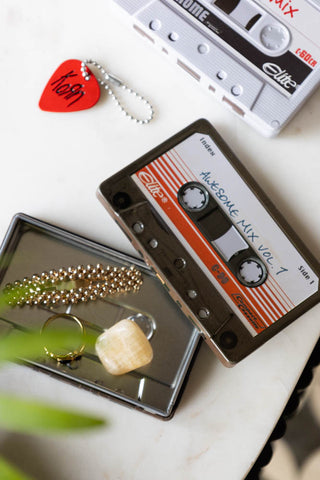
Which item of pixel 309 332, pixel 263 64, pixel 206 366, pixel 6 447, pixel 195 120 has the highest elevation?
pixel 263 64

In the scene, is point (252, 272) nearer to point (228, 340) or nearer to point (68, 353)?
point (228, 340)

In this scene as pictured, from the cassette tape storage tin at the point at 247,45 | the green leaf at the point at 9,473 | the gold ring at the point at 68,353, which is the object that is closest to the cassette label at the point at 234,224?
the cassette tape storage tin at the point at 247,45

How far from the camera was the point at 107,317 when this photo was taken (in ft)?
3.17

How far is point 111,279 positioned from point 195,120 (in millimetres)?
307

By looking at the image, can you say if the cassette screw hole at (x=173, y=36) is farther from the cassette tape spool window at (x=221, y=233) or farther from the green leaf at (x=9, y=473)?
the green leaf at (x=9, y=473)

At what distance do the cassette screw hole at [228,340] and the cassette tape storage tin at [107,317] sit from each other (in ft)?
0.13

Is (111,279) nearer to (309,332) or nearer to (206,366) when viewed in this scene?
(206,366)

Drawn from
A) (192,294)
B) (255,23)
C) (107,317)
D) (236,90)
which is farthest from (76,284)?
(255,23)

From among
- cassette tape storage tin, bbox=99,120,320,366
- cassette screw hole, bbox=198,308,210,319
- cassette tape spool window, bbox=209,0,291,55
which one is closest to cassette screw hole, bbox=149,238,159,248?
cassette tape storage tin, bbox=99,120,320,366

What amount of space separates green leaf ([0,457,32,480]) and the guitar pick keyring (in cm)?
56

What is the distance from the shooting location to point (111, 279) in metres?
0.97

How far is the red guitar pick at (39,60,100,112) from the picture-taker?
39.6 inches

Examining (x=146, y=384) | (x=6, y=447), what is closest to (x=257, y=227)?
(x=146, y=384)

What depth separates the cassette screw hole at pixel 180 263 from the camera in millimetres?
967
